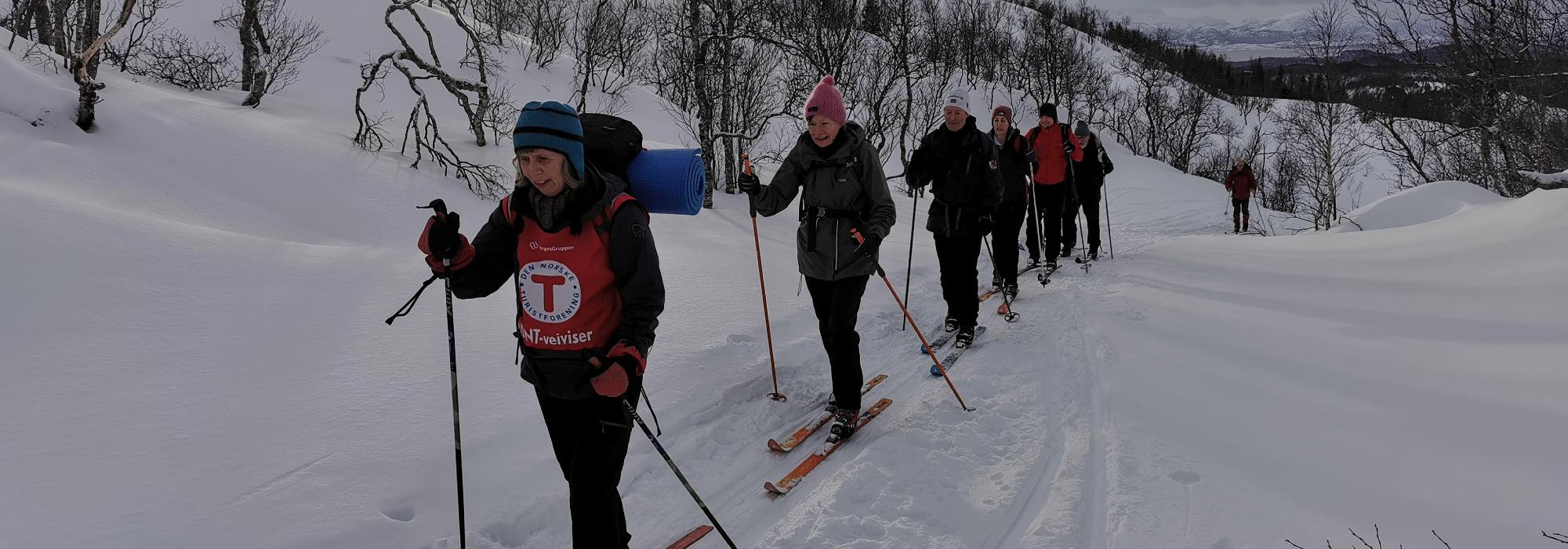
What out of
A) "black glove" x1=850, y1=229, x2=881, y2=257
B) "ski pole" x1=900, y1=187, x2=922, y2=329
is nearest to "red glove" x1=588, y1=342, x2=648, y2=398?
"black glove" x1=850, y1=229, x2=881, y2=257

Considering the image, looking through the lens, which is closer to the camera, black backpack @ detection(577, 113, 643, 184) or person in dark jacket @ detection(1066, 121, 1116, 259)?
black backpack @ detection(577, 113, 643, 184)

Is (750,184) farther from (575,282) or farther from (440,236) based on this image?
(440,236)

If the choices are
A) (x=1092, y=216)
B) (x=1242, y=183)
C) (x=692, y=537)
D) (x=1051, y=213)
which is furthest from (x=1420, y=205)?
(x=692, y=537)

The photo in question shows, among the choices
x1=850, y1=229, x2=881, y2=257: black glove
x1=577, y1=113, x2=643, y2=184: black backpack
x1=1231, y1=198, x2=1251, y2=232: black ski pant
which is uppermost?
x1=577, y1=113, x2=643, y2=184: black backpack

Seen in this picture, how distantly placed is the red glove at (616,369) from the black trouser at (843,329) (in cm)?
187

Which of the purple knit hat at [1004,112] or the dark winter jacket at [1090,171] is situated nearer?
the purple knit hat at [1004,112]

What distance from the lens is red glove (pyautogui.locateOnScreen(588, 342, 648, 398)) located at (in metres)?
2.12

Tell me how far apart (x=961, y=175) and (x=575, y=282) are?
368 cm

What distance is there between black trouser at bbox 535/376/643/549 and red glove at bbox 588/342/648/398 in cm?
14

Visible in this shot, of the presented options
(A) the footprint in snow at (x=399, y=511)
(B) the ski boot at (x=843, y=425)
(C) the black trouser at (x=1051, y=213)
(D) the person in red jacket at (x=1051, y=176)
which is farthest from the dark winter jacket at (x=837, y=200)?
(C) the black trouser at (x=1051, y=213)

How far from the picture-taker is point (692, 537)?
3.02 m

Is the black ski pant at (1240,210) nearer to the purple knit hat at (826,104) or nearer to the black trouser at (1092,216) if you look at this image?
the black trouser at (1092,216)

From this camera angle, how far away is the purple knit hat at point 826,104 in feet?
12.4

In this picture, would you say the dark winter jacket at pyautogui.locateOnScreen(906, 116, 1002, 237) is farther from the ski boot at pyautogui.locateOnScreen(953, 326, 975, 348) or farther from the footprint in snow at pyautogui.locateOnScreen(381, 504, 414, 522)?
the footprint in snow at pyautogui.locateOnScreen(381, 504, 414, 522)
